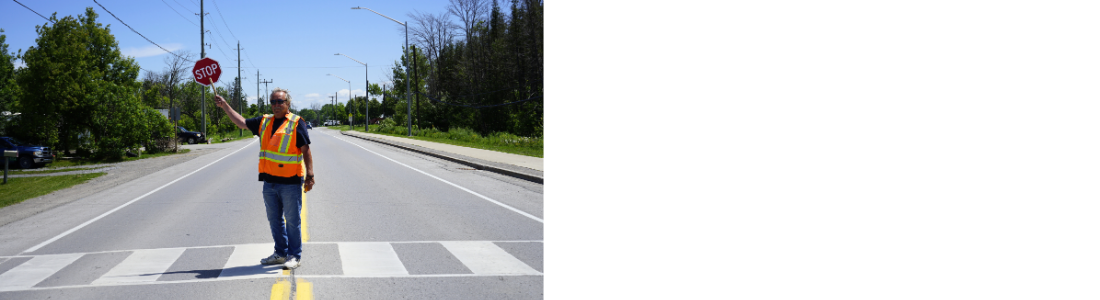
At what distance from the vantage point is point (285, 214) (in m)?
5.50

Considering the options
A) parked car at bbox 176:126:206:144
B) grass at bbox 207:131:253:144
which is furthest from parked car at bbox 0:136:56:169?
grass at bbox 207:131:253:144

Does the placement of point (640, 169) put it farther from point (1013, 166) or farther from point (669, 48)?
point (1013, 166)

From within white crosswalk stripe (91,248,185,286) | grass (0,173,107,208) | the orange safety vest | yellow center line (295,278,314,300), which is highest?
the orange safety vest

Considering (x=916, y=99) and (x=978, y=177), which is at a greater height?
(x=916, y=99)

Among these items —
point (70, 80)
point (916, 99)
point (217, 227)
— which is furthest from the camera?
point (70, 80)

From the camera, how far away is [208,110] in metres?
66.1

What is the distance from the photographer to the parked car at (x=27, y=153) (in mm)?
20375

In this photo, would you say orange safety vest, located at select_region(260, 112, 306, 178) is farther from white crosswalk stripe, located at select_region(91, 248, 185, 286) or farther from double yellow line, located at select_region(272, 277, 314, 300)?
white crosswalk stripe, located at select_region(91, 248, 185, 286)

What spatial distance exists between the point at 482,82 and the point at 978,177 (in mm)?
51724

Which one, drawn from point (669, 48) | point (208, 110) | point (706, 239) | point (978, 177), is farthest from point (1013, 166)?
point (208, 110)

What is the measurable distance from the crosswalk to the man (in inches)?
10.7

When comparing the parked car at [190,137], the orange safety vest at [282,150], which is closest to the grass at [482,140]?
the parked car at [190,137]

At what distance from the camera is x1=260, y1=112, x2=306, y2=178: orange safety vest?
532 centimetres

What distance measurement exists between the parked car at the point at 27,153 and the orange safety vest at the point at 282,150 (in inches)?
780
